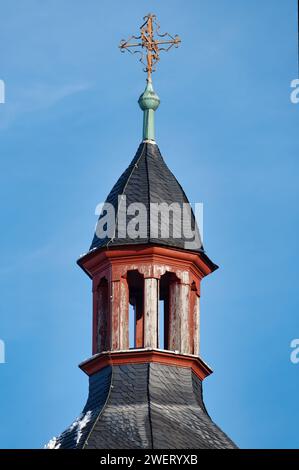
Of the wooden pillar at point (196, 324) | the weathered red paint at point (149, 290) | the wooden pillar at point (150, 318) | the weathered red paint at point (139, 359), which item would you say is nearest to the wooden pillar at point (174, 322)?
the weathered red paint at point (149, 290)

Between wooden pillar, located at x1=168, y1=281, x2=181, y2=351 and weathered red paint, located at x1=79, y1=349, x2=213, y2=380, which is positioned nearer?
weathered red paint, located at x1=79, y1=349, x2=213, y2=380

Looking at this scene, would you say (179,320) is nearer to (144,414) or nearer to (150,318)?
(150,318)

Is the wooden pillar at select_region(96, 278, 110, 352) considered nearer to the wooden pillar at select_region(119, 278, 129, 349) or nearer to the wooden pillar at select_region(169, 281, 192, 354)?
the wooden pillar at select_region(119, 278, 129, 349)

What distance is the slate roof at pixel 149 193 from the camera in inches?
5640

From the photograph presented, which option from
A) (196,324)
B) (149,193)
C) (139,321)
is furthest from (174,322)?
(149,193)

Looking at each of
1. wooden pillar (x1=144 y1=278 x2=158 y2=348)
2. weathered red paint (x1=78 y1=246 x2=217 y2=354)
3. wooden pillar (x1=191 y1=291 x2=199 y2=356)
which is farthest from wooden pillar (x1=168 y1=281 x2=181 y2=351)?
wooden pillar (x1=144 y1=278 x2=158 y2=348)

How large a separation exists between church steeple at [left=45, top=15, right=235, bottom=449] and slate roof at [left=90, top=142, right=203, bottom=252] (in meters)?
0.03

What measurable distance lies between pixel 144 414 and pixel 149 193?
6579mm

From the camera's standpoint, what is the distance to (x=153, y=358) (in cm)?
14200

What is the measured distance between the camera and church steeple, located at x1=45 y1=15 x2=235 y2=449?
140625 mm

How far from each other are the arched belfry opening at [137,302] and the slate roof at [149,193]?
101 cm
